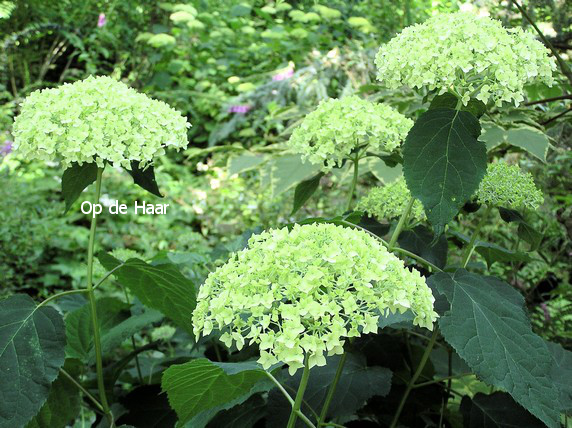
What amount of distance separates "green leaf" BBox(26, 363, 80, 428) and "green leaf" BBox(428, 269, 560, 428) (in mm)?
752

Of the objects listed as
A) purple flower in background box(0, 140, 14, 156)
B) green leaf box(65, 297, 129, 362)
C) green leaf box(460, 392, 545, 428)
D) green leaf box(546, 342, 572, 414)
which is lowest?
purple flower in background box(0, 140, 14, 156)

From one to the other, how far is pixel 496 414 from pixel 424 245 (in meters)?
0.35

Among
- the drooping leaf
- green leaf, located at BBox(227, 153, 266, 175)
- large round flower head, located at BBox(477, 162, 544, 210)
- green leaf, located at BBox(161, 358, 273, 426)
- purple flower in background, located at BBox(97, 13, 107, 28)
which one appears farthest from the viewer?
purple flower in background, located at BBox(97, 13, 107, 28)

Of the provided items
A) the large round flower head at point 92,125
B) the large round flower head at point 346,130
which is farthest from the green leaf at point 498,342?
the large round flower head at point 92,125

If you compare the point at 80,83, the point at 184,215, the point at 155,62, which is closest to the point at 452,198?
the point at 80,83

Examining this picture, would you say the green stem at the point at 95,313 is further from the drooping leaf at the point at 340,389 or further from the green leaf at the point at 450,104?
the green leaf at the point at 450,104

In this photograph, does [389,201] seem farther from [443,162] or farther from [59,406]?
[59,406]

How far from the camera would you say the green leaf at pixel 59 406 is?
3.86 ft

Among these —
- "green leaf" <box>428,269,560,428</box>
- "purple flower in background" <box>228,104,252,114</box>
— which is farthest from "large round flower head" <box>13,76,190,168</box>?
"purple flower in background" <box>228,104,252,114</box>

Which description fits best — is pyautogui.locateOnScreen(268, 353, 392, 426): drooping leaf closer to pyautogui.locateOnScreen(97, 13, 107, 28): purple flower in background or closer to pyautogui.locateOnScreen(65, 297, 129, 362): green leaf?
pyautogui.locateOnScreen(65, 297, 129, 362): green leaf

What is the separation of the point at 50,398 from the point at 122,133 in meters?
0.54

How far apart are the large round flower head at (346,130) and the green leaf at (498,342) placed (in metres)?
0.36

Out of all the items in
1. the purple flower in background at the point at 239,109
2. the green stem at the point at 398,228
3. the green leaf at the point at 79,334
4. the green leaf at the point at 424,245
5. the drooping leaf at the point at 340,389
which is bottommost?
the purple flower in background at the point at 239,109

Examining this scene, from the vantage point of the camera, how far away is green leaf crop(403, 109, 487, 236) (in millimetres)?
980
